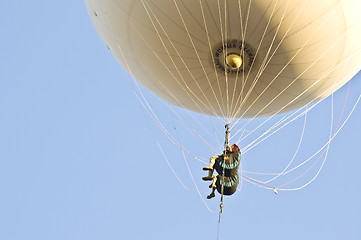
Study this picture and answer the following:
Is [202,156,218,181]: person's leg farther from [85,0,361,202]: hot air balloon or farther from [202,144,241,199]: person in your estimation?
[85,0,361,202]: hot air balloon

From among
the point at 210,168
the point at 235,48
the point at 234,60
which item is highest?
the point at 235,48

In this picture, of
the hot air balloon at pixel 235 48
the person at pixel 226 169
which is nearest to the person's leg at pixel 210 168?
the person at pixel 226 169

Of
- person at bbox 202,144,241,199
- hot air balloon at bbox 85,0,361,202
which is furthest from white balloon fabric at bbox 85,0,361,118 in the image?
person at bbox 202,144,241,199

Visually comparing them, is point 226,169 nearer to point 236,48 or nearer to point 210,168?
point 210,168

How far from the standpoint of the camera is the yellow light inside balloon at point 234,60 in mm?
11188

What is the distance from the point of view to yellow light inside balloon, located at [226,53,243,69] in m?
11.2

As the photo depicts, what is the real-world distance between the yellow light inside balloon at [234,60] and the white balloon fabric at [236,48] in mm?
21

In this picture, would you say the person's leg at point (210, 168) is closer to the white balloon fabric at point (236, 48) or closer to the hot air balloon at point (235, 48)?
the hot air balloon at point (235, 48)

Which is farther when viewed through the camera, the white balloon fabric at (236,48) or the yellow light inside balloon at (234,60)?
the yellow light inside balloon at (234,60)

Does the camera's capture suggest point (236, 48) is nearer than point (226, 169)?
No

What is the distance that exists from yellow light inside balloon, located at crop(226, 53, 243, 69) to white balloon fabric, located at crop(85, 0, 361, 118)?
2cm

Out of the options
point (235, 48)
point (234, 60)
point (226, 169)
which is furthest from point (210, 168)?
point (235, 48)

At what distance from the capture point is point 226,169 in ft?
33.7

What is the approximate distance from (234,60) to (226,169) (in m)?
2.37
